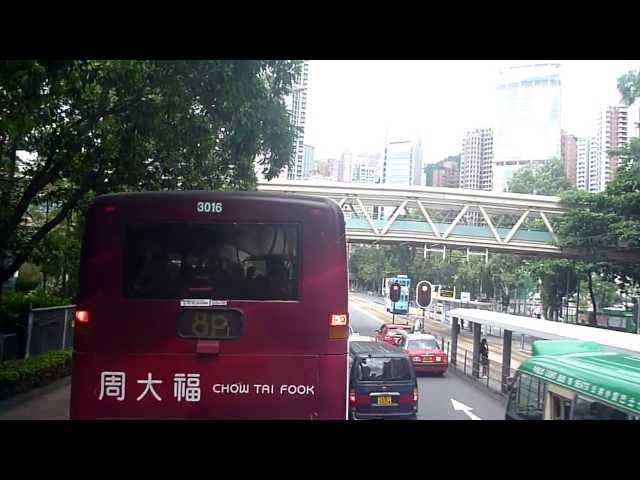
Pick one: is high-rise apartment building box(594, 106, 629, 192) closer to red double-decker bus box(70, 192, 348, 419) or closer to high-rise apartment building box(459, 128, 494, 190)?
high-rise apartment building box(459, 128, 494, 190)

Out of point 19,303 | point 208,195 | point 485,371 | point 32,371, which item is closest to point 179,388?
point 208,195

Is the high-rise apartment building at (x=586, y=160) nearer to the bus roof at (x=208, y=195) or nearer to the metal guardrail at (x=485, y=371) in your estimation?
the metal guardrail at (x=485, y=371)

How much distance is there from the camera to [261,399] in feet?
9.43

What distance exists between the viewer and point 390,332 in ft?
13.8

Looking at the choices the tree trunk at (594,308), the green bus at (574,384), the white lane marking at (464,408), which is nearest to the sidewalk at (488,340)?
the green bus at (574,384)

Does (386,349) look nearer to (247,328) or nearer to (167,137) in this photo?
(247,328)

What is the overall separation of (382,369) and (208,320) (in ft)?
5.03

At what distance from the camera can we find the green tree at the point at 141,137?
4324 mm

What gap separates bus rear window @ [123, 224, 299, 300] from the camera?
2.87 meters

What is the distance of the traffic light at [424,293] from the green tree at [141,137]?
144 cm

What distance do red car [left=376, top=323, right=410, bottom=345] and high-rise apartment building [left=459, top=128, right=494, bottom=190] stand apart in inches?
41.6

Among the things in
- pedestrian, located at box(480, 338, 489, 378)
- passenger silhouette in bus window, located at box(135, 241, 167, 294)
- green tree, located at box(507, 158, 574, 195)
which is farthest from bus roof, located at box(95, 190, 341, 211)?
pedestrian, located at box(480, 338, 489, 378)

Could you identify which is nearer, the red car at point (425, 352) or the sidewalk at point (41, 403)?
the sidewalk at point (41, 403)

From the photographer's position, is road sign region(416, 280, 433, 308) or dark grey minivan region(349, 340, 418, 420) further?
road sign region(416, 280, 433, 308)
